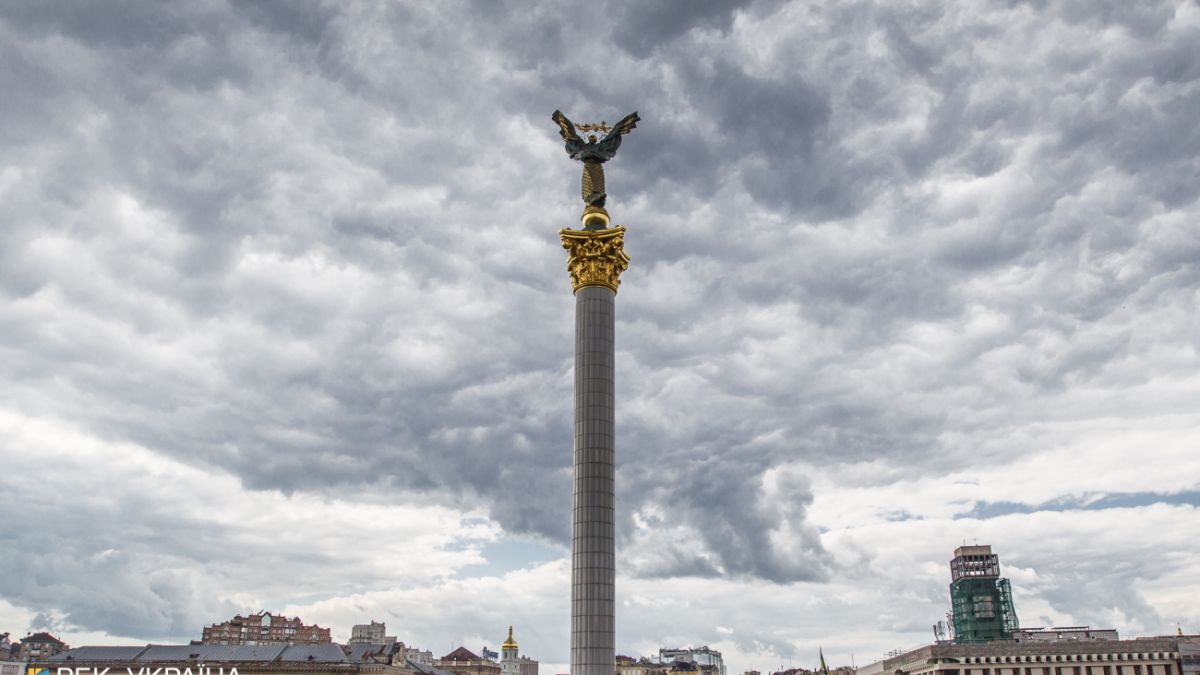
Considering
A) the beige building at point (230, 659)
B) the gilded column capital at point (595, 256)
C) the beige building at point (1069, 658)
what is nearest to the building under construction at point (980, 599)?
the beige building at point (1069, 658)

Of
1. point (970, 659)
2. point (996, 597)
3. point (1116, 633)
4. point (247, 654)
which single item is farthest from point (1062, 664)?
point (247, 654)

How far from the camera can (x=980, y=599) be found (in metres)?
189

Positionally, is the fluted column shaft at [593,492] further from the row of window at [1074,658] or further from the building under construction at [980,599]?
the building under construction at [980,599]

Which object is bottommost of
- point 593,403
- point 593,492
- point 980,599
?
point 593,492

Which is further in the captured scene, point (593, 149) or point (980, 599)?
point (980, 599)

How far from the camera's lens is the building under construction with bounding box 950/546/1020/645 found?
18650 cm

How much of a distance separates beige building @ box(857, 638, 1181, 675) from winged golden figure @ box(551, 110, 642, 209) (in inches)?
3461

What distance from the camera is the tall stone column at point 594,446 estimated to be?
56.2 meters

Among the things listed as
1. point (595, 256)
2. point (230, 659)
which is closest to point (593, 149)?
point (595, 256)

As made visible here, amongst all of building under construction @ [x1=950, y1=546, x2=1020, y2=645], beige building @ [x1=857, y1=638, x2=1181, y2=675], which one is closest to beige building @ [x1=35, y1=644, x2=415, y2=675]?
beige building @ [x1=857, y1=638, x2=1181, y2=675]

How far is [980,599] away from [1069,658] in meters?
66.4

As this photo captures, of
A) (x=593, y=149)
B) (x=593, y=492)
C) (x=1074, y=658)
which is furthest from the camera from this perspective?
(x=1074, y=658)

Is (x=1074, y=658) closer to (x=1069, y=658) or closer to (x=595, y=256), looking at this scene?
(x=1069, y=658)

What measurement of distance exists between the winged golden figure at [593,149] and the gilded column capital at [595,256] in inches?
141
